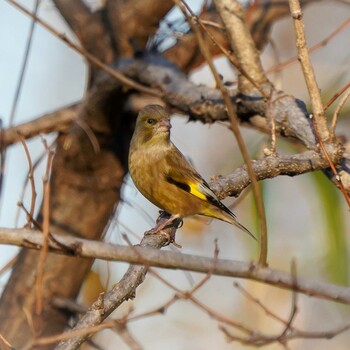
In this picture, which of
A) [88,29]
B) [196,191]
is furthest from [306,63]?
[88,29]

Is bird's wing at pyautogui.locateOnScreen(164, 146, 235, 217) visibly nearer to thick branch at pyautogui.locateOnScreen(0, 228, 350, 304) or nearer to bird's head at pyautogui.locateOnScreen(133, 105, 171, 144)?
bird's head at pyautogui.locateOnScreen(133, 105, 171, 144)

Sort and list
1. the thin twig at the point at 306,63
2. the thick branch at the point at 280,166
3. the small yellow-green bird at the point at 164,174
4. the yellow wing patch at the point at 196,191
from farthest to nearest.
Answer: the small yellow-green bird at the point at 164,174 < the yellow wing patch at the point at 196,191 < the thick branch at the point at 280,166 < the thin twig at the point at 306,63

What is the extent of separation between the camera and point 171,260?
1.93m

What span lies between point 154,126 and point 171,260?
236cm

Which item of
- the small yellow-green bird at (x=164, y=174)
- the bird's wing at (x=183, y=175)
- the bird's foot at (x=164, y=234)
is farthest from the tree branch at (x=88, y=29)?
the bird's foot at (x=164, y=234)

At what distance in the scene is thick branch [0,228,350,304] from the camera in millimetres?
1905

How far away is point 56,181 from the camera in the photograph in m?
5.03

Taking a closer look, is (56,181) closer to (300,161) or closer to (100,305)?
(300,161)

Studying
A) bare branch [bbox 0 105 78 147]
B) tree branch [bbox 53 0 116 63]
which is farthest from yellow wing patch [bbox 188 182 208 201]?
tree branch [bbox 53 0 116 63]

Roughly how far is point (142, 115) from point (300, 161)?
3.94ft

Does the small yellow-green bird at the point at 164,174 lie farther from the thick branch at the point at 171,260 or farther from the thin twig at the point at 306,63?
the thick branch at the point at 171,260

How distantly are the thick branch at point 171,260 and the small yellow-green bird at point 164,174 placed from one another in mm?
1797

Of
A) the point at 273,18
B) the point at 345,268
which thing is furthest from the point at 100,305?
the point at 273,18

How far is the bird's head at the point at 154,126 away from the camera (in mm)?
4211
